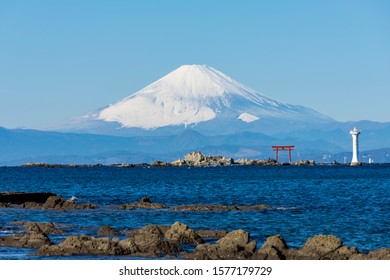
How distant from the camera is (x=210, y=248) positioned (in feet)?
85.6

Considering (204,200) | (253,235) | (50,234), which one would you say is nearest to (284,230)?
(253,235)

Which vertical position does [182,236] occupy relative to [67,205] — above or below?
below

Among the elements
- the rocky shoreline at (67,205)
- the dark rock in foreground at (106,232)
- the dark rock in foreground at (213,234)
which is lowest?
the dark rock in foreground at (213,234)

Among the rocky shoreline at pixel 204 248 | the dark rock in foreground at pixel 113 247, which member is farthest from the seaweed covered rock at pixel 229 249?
the dark rock in foreground at pixel 113 247

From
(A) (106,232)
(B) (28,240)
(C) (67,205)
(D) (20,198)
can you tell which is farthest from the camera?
(D) (20,198)

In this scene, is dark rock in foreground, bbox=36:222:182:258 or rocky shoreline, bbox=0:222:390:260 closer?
rocky shoreline, bbox=0:222:390:260

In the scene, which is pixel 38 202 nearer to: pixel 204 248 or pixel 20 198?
pixel 20 198

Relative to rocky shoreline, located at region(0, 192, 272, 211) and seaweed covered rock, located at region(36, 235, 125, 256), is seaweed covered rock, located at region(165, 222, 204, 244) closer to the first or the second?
seaweed covered rock, located at region(36, 235, 125, 256)

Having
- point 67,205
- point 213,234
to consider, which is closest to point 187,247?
point 213,234

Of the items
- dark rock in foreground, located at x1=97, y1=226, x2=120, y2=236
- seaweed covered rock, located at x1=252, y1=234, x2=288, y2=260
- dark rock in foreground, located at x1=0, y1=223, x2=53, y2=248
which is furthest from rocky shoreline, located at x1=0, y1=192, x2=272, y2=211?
seaweed covered rock, located at x1=252, y1=234, x2=288, y2=260

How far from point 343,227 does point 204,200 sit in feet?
75.2

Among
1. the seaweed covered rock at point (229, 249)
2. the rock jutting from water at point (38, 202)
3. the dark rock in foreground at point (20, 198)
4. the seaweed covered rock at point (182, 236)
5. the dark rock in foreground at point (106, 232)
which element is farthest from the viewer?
the dark rock in foreground at point (20, 198)

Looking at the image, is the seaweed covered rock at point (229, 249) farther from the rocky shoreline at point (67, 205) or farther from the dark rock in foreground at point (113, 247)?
the rocky shoreline at point (67, 205)

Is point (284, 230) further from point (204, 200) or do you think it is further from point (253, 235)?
point (204, 200)
